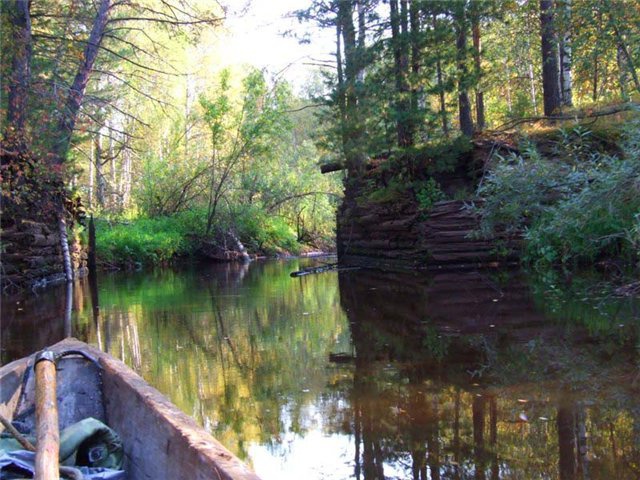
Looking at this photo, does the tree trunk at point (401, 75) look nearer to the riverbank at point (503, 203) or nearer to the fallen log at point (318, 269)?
the riverbank at point (503, 203)

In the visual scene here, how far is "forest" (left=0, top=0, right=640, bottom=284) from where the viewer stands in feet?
33.2

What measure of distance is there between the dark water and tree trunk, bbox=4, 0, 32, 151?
12.2 ft

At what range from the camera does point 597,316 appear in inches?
292

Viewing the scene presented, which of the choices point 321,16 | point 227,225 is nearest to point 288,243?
point 227,225

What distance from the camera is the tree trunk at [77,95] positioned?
15.0 meters

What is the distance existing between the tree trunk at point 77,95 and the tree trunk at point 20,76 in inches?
41.6

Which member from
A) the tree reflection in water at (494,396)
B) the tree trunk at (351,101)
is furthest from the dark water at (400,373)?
the tree trunk at (351,101)

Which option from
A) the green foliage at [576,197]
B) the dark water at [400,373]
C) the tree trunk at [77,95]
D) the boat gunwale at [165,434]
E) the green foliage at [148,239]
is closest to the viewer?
the boat gunwale at [165,434]

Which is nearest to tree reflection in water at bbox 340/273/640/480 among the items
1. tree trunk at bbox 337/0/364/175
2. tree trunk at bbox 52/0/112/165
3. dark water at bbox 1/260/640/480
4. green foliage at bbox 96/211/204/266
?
dark water at bbox 1/260/640/480

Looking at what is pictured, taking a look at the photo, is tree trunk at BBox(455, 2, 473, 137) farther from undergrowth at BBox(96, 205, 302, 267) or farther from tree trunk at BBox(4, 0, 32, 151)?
undergrowth at BBox(96, 205, 302, 267)

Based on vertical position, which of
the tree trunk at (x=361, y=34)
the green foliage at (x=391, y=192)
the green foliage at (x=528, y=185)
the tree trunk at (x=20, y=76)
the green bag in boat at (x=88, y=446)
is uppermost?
the tree trunk at (x=361, y=34)

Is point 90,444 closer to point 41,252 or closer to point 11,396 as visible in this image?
point 11,396

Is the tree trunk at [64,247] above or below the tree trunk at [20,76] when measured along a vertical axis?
below

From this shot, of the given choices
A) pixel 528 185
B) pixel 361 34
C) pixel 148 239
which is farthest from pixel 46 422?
pixel 148 239
